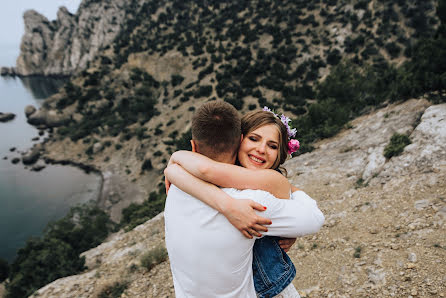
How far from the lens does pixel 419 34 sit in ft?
99.6

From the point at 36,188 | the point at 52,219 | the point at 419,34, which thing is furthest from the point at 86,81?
the point at 419,34

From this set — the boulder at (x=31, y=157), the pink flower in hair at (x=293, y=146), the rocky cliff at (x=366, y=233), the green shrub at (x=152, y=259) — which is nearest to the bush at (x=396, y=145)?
the rocky cliff at (x=366, y=233)

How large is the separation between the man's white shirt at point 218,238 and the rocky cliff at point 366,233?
396 cm

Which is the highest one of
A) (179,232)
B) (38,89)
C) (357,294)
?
(38,89)

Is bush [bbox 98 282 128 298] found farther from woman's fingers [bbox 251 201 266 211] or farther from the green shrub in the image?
woman's fingers [bbox 251 201 266 211]

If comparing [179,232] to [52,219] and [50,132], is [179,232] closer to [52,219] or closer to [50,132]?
[52,219]

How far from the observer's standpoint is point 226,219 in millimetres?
1332

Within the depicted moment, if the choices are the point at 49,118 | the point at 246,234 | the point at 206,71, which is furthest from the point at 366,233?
the point at 49,118

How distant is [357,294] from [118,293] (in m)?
5.85

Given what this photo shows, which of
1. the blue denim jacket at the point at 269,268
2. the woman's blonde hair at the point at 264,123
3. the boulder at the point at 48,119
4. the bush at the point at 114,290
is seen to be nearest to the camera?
the blue denim jacket at the point at 269,268

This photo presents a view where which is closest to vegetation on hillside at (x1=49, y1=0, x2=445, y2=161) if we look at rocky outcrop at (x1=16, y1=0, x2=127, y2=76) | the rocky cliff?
the rocky cliff

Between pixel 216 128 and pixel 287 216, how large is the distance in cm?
74

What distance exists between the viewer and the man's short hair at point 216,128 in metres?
1.54

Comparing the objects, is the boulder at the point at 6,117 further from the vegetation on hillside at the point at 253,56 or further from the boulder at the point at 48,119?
the vegetation on hillside at the point at 253,56
